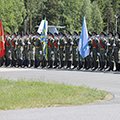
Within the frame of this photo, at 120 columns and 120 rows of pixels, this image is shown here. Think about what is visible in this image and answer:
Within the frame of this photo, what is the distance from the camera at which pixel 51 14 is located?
92.2 m

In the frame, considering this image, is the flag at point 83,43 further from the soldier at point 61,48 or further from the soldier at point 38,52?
the soldier at point 38,52

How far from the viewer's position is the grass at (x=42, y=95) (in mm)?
12281

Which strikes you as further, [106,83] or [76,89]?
[106,83]

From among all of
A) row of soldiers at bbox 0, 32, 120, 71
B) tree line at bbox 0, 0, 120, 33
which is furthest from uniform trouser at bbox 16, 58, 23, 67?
tree line at bbox 0, 0, 120, 33

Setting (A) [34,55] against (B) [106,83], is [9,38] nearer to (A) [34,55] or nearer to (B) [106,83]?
(A) [34,55]

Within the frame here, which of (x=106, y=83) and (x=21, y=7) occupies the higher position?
(x=21, y=7)

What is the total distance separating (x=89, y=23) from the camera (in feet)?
286

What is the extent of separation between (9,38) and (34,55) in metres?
1.77

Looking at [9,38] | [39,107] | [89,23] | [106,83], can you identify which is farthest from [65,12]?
[39,107]

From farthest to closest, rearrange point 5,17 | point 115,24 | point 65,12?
point 115,24 → point 65,12 → point 5,17

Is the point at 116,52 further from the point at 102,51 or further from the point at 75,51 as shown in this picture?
the point at 75,51

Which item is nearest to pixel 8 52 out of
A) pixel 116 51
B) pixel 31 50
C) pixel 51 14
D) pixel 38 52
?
pixel 31 50

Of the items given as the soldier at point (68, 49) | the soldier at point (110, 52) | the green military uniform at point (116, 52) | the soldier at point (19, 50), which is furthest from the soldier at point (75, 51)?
the soldier at point (19, 50)

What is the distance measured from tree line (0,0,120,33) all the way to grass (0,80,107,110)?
175ft
